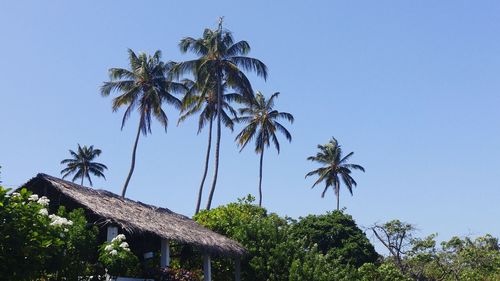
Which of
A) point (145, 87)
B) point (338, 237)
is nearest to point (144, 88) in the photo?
point (145, 87)

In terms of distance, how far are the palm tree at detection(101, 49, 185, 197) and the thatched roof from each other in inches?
494

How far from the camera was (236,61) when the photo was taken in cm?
2992

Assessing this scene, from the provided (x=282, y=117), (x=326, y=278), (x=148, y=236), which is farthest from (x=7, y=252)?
(x=282, y=117)

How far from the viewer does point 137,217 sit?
1502 centimetres

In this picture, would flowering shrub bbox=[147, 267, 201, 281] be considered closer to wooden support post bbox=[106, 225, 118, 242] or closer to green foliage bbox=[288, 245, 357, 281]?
wooden support post bbox=[106, 225, 118, 242]

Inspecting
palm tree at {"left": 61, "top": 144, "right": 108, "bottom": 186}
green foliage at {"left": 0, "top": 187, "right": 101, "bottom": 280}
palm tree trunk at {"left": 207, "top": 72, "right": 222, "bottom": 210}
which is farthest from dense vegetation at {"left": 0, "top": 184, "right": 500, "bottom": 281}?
palm tree at {"left": 61, "top": 144, "right": 108, "bottom": 186}

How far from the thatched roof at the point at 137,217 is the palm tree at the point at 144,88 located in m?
12.5

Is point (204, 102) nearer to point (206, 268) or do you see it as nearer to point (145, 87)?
point (145, 87)

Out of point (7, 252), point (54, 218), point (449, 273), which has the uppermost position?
point (449, 273)

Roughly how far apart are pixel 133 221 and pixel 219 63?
16.3 m

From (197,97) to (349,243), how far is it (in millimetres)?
10947

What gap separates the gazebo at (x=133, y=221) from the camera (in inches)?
547

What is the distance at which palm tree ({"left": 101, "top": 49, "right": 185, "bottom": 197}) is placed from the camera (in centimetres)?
3039

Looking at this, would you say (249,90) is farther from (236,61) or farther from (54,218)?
(54,218)
